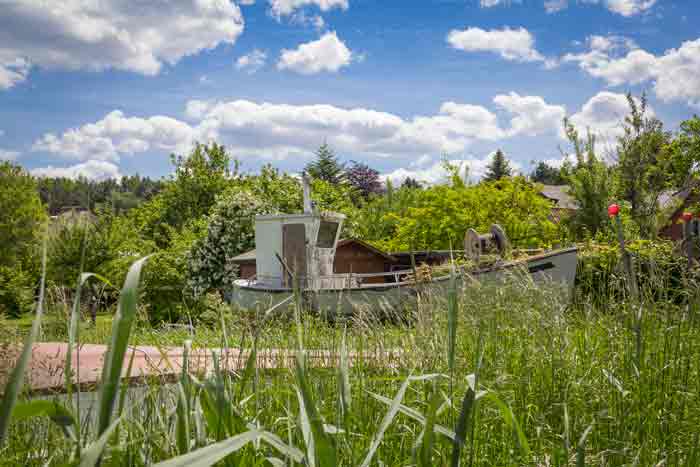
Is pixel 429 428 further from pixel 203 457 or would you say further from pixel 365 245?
pixel 365 245

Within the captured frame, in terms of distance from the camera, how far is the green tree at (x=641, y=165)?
17.6 m

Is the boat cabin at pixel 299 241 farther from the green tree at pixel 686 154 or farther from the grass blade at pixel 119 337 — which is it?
the green tree at pixel 686 154

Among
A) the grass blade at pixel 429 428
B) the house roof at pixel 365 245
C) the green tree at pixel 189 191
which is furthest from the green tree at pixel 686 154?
the grass blade at pixel 429 428

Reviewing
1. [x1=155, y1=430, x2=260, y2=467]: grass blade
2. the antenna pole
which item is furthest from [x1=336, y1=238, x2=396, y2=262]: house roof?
[x1=155, y1=430, x2=260, y2=467]: grass blade

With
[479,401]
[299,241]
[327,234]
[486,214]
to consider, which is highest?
[486,214]

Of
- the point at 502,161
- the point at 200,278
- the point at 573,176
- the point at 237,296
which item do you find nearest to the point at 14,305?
the point at 200,278

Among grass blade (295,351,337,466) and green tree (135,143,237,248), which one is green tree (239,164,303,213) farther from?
grass blade (295,351,337,466)

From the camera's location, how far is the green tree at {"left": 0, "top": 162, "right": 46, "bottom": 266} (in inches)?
904

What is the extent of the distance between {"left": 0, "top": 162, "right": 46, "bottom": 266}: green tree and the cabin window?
45.1 feet

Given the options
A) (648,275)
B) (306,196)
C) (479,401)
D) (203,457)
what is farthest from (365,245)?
(203,457)

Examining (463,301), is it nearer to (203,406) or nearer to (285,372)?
(285,372)

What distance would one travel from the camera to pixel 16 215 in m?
24.0

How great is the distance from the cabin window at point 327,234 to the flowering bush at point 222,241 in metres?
6.23

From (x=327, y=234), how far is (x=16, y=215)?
16.5 metres
